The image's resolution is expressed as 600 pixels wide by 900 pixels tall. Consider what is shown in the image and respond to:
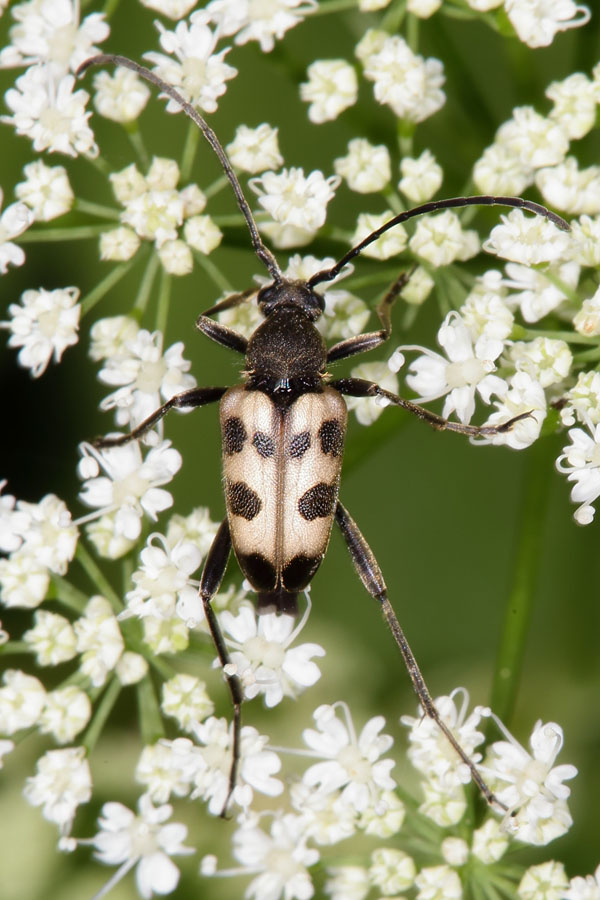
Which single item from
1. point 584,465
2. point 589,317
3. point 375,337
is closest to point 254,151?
point 375,337

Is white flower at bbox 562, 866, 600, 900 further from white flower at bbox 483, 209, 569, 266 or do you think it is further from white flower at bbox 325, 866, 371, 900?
white flower at bbox 483, 209, 569, 266

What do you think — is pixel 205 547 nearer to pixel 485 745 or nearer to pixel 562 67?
pixel 485 745

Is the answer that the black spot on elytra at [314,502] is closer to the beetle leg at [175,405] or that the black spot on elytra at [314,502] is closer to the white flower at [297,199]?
the beetle leg at [175,405]

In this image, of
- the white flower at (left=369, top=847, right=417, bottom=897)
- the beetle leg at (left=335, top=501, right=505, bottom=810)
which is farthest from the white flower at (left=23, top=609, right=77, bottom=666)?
the white flower at (left=369, top=847, right=417, bottom=897)

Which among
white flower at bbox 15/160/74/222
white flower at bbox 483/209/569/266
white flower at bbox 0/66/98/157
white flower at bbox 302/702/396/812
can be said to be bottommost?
white flower at bbox 302/702/396/812

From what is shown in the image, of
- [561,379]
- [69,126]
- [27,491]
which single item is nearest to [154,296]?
[27,491]

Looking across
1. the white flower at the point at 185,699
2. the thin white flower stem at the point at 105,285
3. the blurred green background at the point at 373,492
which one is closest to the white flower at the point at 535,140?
the blurred green background at the point at 373,492
